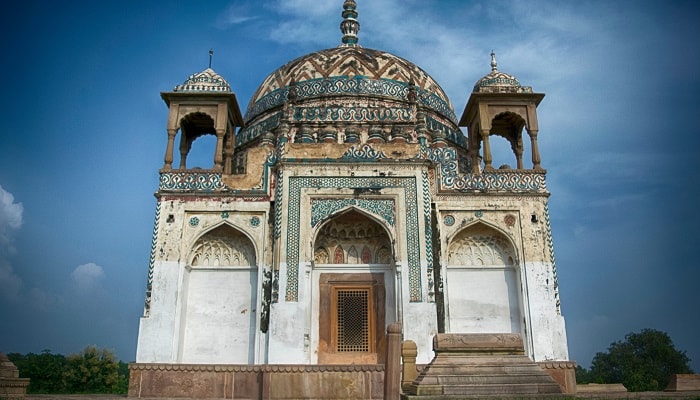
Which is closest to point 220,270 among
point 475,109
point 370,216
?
point 370,216

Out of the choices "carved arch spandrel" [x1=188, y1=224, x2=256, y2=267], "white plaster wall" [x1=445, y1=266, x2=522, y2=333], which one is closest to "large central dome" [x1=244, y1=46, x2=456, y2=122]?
"carved arch spandrel" [x1=188, y1=224, x2=256, y2=267]

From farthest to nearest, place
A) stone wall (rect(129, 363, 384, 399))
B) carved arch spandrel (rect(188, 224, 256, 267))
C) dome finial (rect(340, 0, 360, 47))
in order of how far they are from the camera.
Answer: dome finial (rect(340, 0, 360, 47))
carved arch spandrel (rect(188, 224, 256, 267))
stone wall (rect(129, 363, 384, 399))

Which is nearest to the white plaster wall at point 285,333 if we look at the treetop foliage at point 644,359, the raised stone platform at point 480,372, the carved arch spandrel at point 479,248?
the carved arch spandrel at point 479,248

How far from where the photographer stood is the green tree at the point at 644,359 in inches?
1298

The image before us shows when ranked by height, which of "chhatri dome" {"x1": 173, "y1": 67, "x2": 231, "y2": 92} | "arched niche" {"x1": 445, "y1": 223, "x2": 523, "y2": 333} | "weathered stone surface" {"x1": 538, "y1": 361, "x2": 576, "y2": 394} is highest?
"chhatri dome" {"x1": 173, "y1": 67, "x2": 231, "y2": 92}

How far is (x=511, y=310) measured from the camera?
40.6ft

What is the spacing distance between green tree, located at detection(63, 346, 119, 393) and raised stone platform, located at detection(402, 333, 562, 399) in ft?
64.8

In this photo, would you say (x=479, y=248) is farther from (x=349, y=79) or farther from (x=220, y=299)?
(x=349, y=79)

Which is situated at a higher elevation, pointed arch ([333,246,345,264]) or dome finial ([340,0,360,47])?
dome finial ([340,0,360,47])

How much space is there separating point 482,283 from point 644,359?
27.3 m

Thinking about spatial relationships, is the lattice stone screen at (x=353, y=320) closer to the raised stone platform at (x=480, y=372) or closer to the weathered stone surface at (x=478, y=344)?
the raised stone platform at (x=480, y=372)

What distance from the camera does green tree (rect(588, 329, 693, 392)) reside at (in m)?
33.0

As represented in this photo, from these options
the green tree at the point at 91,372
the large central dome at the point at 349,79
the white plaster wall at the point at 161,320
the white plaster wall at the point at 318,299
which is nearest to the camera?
the white plaster wall at the point at 161,320

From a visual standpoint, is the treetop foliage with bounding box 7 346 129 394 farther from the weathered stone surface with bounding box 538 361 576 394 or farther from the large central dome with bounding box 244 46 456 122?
the weathered stone surface with bounding box 538 361 576 394
